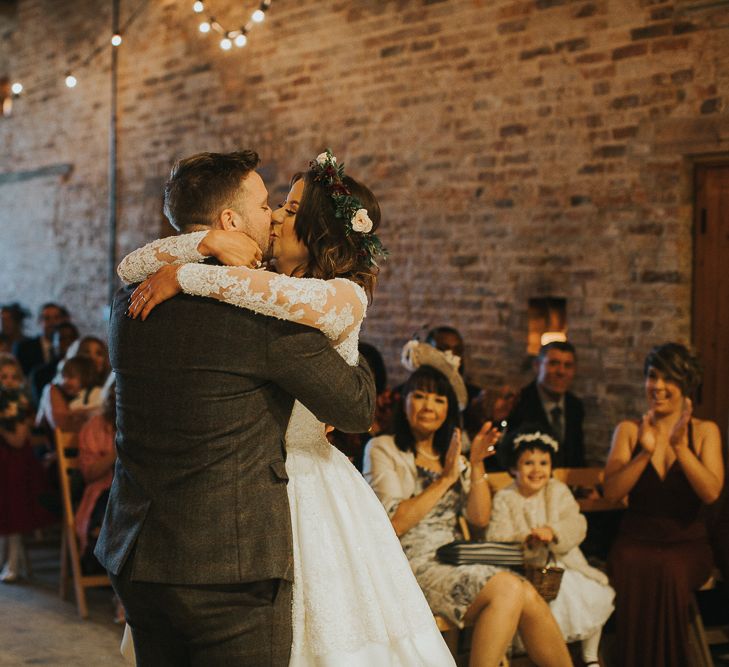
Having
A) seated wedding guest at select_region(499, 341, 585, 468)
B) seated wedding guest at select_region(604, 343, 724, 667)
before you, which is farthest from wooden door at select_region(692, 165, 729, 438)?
seated wedding guest at select_region(604, 343, 724, 667)

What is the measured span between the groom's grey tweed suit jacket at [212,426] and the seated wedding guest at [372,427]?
81.5 inches

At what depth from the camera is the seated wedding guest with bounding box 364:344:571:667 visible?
376cm

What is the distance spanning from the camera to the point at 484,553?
397cm

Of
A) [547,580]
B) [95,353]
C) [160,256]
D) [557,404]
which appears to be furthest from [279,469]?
[95,353]

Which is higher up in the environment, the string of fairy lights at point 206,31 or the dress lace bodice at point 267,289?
the string of fairy lights at point 206,31

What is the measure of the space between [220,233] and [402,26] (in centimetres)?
503

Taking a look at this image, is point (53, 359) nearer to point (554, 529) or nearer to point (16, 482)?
point (16, 482)

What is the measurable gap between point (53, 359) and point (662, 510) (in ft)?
17.7

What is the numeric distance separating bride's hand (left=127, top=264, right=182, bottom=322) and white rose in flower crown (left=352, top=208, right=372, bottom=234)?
440 millimetres

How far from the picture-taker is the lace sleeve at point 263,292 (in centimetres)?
200

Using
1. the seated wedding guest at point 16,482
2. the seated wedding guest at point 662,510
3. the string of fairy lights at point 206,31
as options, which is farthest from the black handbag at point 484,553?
the string of fairy lights at point 206,31

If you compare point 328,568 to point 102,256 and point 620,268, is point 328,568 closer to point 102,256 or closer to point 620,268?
point 620,268

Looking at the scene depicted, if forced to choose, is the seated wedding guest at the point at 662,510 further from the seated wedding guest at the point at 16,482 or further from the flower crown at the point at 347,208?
the seated wedding guest at the point at 16,482

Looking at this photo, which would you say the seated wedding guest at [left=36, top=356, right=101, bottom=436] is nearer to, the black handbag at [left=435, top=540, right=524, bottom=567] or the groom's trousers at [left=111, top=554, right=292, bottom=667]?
the black handbag at [left=435, top=540, right=524, bottom=567]
